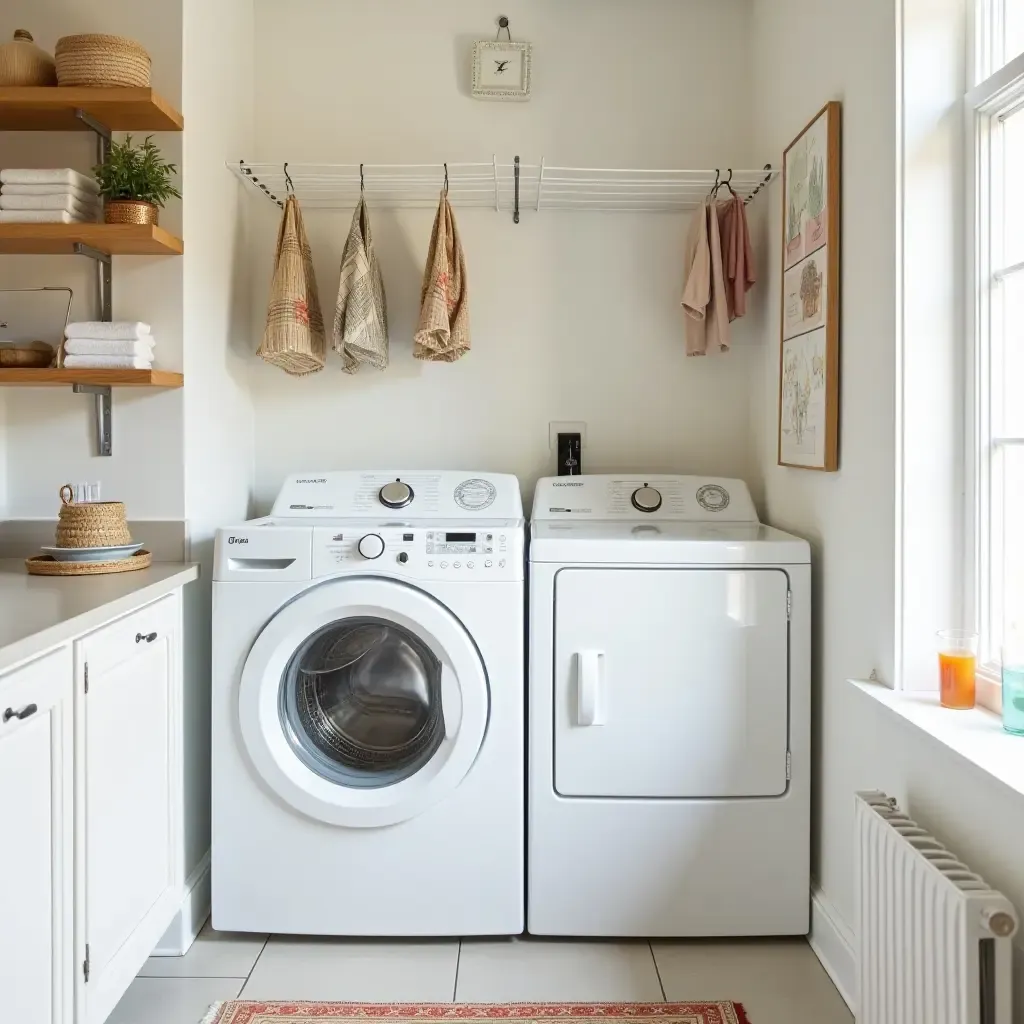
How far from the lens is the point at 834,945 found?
6.38 feet

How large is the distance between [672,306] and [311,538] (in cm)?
134

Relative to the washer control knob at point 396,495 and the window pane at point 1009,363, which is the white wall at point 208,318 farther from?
the window pane at point 1009,363

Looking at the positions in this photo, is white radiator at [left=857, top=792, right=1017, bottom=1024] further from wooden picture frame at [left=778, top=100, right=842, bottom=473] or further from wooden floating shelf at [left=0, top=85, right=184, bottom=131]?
wooden floating shelf at [left=0, top=85, right=184, bottom=131]

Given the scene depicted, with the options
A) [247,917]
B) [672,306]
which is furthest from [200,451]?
[672,306]

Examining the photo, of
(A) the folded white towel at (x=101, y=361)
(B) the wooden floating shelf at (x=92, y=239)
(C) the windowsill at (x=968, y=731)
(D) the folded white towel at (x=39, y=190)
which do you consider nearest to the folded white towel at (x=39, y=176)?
(D) the folded white towel at (x=39, y=190)

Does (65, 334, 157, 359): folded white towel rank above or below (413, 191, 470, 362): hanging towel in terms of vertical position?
below

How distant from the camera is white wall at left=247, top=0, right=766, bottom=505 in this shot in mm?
2652

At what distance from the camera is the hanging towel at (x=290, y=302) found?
2357 millimetres

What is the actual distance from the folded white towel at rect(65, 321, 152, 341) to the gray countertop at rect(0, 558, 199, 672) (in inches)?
20.9

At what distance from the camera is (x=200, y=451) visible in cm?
224

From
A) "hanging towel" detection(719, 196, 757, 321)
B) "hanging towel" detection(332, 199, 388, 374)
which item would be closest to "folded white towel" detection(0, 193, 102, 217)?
"hanging towel" detection(332, 199, 388, 374)

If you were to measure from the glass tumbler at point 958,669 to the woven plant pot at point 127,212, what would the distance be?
1825mm

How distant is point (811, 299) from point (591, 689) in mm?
1046

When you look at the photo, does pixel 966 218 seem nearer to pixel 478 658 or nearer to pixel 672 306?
pixel 672 306
